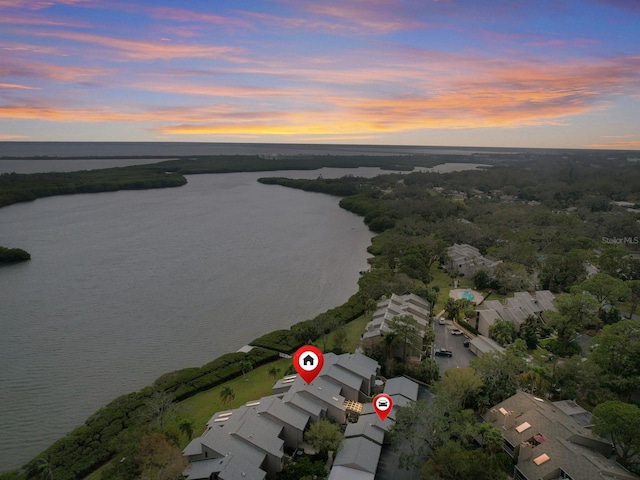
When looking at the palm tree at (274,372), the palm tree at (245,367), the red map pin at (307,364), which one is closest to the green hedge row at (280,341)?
the palm tree at (245,367)

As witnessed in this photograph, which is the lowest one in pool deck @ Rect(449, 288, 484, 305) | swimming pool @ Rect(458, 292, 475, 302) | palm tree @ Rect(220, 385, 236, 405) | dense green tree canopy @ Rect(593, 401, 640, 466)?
palm tree @ Rect(220, 385, 236, 405)

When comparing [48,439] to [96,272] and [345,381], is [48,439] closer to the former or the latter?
[345,381]

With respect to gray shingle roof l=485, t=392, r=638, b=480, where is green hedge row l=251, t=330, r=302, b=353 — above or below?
below

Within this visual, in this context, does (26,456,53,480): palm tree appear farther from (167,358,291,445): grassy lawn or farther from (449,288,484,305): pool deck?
(449,288,484,305): pool deck

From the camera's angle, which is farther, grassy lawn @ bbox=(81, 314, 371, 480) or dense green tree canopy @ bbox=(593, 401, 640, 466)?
grassy lawn @ bbox=(81, 314, 371, 480)

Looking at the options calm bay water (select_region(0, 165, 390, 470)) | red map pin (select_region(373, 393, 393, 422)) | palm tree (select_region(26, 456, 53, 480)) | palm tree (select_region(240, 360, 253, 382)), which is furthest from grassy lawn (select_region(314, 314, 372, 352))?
palm tree (select_region(26, 456, 53, 480))

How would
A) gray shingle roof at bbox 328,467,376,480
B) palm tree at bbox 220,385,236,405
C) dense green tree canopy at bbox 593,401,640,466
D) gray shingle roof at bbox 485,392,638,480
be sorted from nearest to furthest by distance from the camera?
gray shingle roof at bbox 485,392,638,480, dense green tree canopy at bbox 593,401,640,466, gray shingle roof at bbox 328,467,376,480, palm tree at bbox 220,385,236,405

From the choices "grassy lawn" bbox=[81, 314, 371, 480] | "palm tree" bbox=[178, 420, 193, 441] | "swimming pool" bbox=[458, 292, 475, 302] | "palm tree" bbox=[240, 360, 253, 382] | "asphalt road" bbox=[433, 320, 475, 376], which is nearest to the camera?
"palm tree" bbox=[178, 420, 193, 441]

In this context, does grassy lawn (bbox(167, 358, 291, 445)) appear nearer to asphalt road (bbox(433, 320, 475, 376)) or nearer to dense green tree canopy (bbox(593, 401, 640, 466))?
asphalt road (bbox(433, 320, 475, 376))
